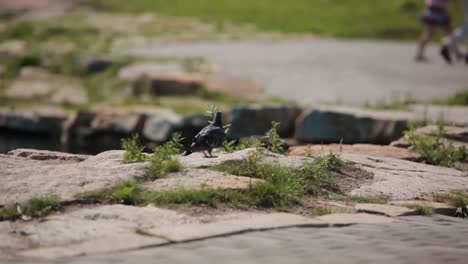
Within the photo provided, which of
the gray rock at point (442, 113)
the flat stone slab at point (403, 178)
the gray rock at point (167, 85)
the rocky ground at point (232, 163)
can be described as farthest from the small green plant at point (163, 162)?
the gray rock at point (167, 85)

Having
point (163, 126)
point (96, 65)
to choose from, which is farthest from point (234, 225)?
point (96, 65)

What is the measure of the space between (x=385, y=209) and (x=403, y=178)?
Result: 112cm

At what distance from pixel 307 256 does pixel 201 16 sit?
2054cm

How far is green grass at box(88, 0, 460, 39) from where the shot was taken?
24.2m

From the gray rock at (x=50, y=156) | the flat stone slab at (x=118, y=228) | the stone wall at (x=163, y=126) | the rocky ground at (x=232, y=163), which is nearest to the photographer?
the flat stone slab at (x=118, y=228)

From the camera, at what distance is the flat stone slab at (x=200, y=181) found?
7160 mm

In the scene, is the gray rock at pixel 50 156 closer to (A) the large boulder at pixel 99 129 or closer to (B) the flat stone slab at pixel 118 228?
(B) the flat stone slab at pixel 118 228

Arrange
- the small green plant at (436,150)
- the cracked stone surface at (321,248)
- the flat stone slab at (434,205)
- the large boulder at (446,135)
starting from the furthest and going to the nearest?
the large boulder at (446,135), the small green plant at (436,150), the flat stone slab at (434,205), the cracked stone surface at (321,248)

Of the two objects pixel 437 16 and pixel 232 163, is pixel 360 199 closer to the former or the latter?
pixel 232 163

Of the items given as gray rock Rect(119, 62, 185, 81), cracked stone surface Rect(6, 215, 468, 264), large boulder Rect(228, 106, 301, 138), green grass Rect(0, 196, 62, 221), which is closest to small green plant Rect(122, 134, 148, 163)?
green grass Rect(0, 196, 62, 221)

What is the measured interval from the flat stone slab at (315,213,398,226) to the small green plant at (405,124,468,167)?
268cm

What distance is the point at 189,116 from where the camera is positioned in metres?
15.0

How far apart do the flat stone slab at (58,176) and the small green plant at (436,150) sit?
301 cm

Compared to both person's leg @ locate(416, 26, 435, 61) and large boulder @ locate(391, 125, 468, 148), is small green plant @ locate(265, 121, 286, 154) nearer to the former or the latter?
large boulder @ locate(391, 125, 468, 148)
